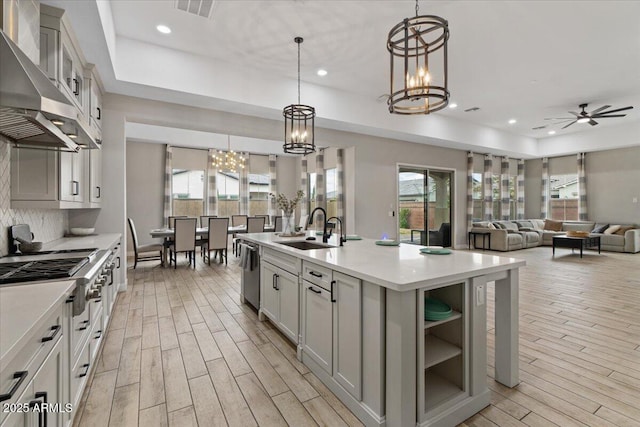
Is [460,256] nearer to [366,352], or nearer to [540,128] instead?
[366,352]

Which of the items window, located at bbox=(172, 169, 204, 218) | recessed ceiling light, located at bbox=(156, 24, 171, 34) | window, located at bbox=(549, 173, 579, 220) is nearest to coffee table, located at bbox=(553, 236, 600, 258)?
window, located at bbox=(549, 173, 579, 220)

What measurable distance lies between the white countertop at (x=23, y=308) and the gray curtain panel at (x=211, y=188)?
7.29 m

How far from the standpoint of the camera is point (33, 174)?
2.50 m

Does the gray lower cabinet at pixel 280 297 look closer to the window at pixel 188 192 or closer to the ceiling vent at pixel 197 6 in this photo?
the ceiling vent at pixel 197 6

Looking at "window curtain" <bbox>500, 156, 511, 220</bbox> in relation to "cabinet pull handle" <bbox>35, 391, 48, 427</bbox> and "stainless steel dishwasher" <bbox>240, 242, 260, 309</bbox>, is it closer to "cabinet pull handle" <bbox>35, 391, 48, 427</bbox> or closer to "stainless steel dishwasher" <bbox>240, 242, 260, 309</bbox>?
"stainless steel dishwasher" <bbox>240, 242, 260, 309</bbox>

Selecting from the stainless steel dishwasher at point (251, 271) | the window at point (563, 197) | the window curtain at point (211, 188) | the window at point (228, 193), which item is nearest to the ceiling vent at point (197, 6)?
the stainless steel dishwasher at point (251, 271)

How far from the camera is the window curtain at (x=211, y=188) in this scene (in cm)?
859

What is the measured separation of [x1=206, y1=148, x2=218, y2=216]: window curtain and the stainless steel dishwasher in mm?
5314

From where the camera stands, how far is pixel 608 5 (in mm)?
3371

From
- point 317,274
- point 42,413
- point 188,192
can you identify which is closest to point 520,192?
point 317,274

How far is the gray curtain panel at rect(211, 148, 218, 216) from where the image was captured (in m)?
8.59

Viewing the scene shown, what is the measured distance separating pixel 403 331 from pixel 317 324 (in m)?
0.83

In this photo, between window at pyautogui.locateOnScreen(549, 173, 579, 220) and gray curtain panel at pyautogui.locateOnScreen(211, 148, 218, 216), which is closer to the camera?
gray curtain panel at pyautogui.locateOnScreen(211, 148, 218, 216)

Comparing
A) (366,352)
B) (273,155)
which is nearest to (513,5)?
(366,352)
